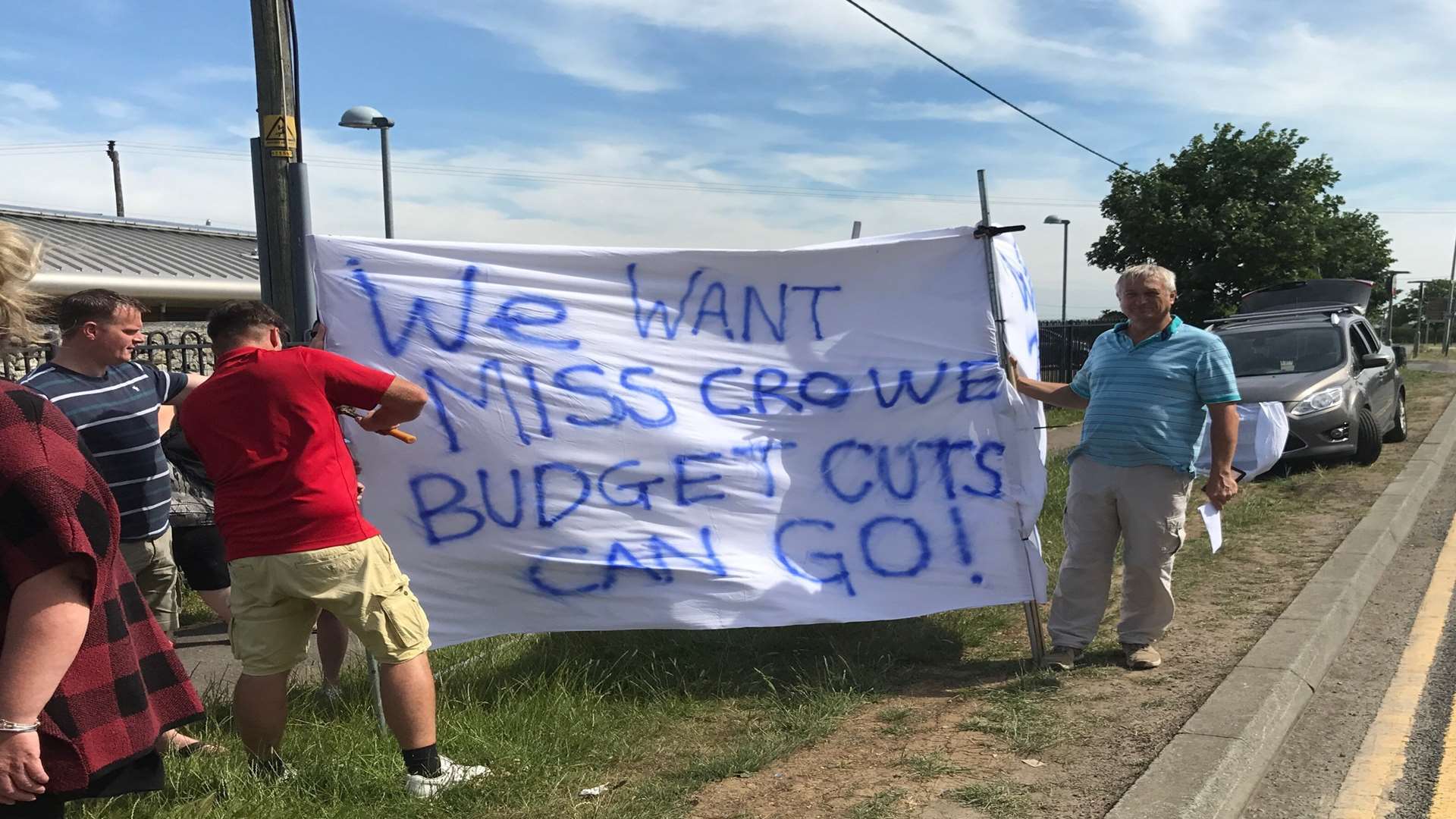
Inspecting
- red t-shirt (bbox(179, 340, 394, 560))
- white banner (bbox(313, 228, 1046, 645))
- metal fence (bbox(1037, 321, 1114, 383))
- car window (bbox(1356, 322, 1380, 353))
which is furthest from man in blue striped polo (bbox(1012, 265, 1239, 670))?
metal fence (bbox(1037, 321, 1114, 383))

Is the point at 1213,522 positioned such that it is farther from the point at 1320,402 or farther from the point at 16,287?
the point at 1320,402

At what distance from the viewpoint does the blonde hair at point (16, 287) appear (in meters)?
1.70

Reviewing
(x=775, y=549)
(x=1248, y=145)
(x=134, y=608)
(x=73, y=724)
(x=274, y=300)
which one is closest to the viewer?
(x=73, y=724)

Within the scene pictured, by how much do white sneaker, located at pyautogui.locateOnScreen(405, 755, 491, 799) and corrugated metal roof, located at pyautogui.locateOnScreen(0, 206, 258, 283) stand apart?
11199 millimetres

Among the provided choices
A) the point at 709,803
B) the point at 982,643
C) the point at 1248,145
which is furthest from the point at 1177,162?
the point at 709,803

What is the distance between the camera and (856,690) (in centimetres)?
409

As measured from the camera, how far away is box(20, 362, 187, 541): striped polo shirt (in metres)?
3.74

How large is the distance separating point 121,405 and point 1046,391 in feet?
11.8

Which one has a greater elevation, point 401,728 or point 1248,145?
point 1248,145

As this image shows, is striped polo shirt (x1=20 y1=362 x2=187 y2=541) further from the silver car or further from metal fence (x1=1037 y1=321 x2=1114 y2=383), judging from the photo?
metal fence (x1=1037 y1=321 x2=1114 y2=383)

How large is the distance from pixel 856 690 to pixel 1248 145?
2595cm

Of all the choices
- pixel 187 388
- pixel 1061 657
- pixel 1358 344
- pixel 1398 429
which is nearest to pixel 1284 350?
pixel 1358 344

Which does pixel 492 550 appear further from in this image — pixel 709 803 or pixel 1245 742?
pixel 1245 742

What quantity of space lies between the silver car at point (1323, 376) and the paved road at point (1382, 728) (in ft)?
12.2
